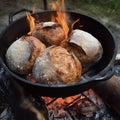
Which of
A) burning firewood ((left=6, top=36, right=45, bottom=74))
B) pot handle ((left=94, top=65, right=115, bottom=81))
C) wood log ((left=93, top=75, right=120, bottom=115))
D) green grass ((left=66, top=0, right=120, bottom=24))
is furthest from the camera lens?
green grass ((left=66, top=0, right=120, bottom=24))

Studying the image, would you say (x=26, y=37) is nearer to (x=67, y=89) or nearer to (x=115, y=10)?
(x=67, y=89)

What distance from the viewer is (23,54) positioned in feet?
7.37

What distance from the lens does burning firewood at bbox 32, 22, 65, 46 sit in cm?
238

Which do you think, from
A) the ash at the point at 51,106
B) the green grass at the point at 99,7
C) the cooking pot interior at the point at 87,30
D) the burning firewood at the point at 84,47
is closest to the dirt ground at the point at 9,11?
the green grass at the point at 99,7

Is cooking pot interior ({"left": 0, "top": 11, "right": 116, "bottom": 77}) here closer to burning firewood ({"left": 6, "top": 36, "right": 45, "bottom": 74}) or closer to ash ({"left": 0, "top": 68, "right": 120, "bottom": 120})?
burning firewood ({"left": 6, "top": 36, "right": 45, "bottom": 74})

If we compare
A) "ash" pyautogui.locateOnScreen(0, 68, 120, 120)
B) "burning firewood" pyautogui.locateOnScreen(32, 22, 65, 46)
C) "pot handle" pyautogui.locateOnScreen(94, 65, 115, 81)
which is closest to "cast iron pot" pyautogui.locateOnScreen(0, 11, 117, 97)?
"pot handle" pyautogui.locateOnScreen(94, 65, 115, 81)

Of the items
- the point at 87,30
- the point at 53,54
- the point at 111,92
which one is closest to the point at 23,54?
the point at 53,54

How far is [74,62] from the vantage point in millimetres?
2213

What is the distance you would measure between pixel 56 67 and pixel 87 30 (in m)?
0.71

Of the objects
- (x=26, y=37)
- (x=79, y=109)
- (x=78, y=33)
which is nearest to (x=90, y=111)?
(x=79, y=109)

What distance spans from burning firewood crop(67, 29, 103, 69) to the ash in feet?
1.56

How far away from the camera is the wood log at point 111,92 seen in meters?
2.62

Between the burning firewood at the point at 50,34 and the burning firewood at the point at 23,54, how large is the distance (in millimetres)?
89

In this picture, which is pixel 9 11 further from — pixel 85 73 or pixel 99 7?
pixel 85 73
